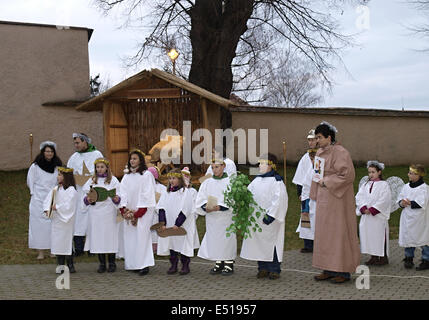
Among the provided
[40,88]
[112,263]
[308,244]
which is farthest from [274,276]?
[40,88]

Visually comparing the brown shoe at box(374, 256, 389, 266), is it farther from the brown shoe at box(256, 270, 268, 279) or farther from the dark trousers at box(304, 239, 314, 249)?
the brown shoe at box(256, 270, 268, 279)

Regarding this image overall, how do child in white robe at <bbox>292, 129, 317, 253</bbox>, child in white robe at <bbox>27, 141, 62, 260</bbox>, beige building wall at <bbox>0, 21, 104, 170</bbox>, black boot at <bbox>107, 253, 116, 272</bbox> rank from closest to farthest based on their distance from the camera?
black boot at <bbox>107, 253, 116, 272</bbox> < child in white robe at <bbox>27, 141, 62, 260</bbox> < child in white robe at <bbox>292, 129, 317, 253</bbox> < beige building wall at <bbox>0, 21, 104, 170</bbox>

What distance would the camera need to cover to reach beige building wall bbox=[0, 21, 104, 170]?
19438 millimetres

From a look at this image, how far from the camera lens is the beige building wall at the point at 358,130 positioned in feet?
69.8

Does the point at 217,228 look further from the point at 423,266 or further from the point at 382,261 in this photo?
the point at 423,266

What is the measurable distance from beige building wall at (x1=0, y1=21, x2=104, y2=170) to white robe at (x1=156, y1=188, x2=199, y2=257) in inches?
507

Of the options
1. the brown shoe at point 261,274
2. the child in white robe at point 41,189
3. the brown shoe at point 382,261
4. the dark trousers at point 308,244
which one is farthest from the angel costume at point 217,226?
the child in white robe at point 41,189

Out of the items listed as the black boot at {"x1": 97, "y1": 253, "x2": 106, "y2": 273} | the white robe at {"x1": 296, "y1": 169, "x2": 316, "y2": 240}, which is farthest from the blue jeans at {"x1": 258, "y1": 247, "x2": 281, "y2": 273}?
the black boot at {"x1": 97, "y1": 253, "x2": 106, "y2": 273}

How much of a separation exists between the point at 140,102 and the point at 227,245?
31.6 ft

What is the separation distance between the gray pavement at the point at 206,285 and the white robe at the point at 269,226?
37 centimetres

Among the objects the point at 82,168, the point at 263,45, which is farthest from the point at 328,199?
the point at 263,45

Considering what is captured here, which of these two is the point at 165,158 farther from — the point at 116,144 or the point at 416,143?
the point at 416,143

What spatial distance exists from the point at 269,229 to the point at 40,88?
48.4 feet

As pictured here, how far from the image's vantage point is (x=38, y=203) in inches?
373
